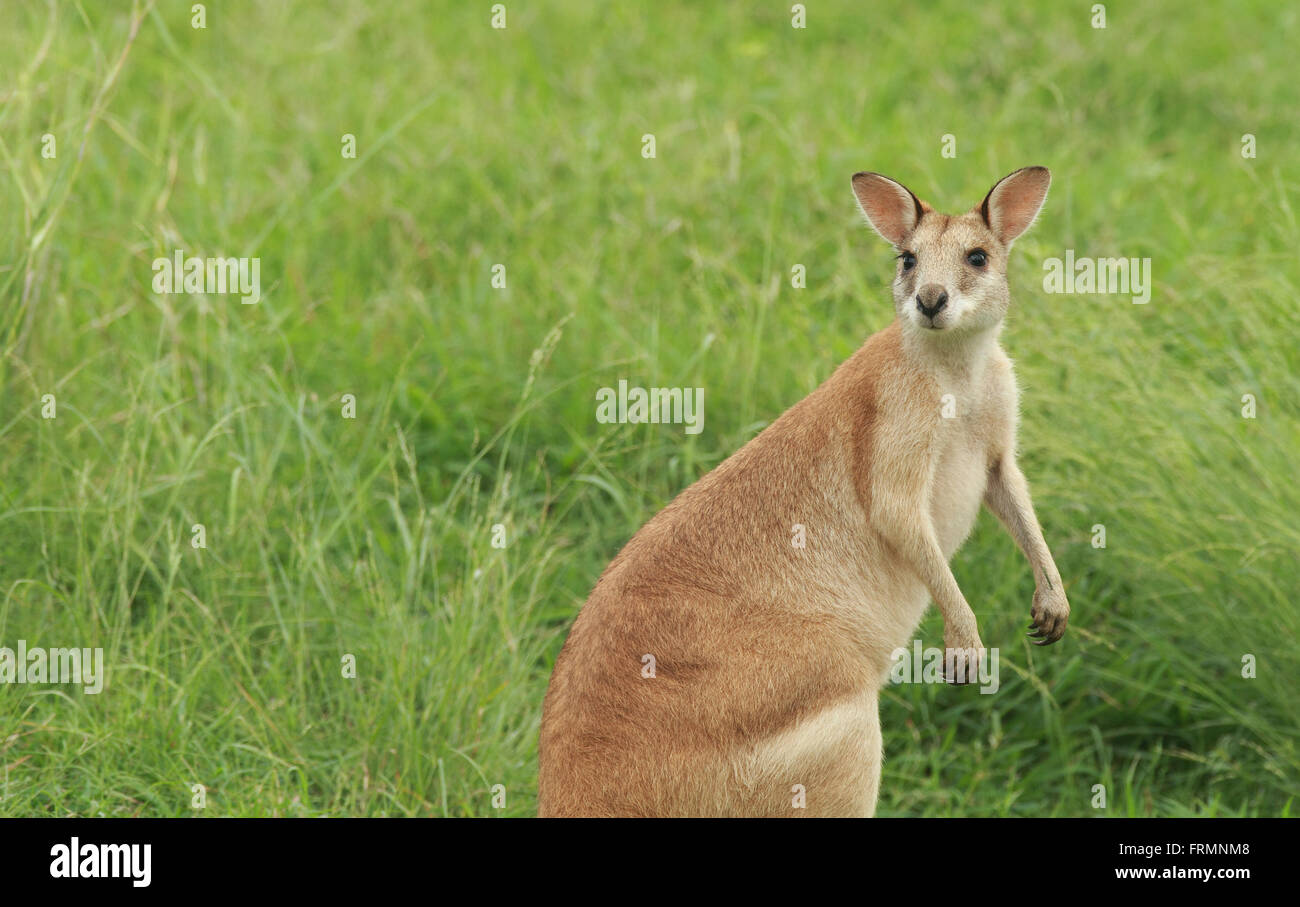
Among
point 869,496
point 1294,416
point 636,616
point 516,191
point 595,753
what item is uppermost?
point 516,191

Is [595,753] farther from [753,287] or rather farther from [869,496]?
[753,287]

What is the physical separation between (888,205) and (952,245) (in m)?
0.23

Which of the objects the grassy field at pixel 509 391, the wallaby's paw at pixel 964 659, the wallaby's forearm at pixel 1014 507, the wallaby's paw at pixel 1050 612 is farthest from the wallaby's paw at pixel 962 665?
the grassy field at pixel 509 391

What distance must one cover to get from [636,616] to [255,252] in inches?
156

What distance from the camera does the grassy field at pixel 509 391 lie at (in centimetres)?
530

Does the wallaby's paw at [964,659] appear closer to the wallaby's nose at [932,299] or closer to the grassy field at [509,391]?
the wallaby's nose at [932,299]

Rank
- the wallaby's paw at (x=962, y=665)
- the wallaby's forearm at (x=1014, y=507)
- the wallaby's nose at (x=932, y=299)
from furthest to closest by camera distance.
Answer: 1. the wallaby's forearm at (x=1014, y=507)
2. the wallaby's paw at (x=962, y=665)
3. the wallaby's nose at (x=932, y=299)

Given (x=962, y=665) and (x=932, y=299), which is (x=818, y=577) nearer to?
(x=962, y=665)

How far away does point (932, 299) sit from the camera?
3.95 m

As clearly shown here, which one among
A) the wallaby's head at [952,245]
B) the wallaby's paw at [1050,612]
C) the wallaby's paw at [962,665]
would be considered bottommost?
the wallaby's paw at [962,665]

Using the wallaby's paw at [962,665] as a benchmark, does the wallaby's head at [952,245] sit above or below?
above

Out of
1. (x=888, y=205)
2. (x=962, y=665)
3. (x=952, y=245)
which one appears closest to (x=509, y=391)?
(x=888, y=205)

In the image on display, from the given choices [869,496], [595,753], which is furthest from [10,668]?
[869,496]

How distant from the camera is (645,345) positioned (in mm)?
6738
